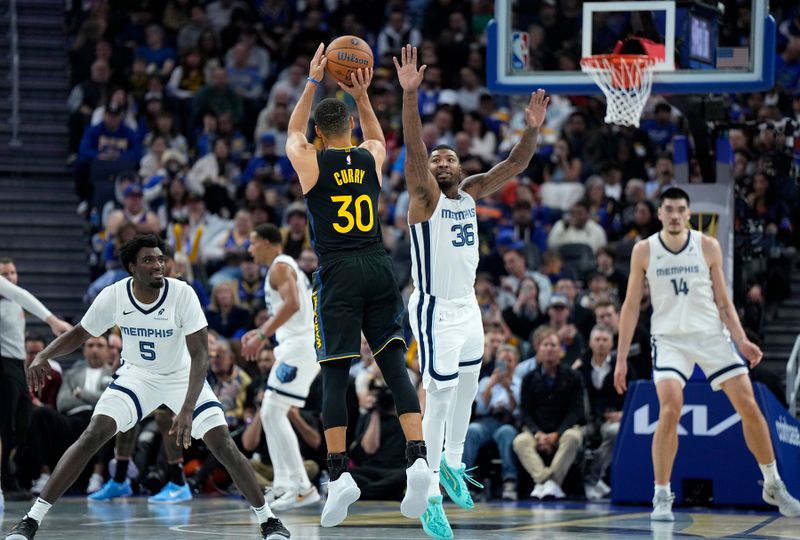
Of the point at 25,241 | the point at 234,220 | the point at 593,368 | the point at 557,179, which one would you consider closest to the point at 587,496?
the point at 593,368

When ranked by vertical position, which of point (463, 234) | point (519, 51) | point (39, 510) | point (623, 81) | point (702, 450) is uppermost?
point (519, 51)

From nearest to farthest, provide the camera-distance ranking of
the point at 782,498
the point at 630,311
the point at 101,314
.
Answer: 1. the point at 101,314
2. the point at 630,311
3. the point at 782,498

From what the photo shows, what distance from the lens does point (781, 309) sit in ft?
54.3

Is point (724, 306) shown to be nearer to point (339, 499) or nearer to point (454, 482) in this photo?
point (454, 482)

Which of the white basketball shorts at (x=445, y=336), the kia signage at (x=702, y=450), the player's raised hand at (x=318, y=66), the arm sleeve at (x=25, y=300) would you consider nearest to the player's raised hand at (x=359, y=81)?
the player's raised hand at (x=318, y=66)

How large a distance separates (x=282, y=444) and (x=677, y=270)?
12.6 feet

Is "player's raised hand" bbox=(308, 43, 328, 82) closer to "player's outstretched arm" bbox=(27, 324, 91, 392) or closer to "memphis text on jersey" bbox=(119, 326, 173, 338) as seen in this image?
"memphis text on jersey" bbox=(119, 326, 173, 338)

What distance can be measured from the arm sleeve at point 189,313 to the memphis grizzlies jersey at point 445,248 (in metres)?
1.55

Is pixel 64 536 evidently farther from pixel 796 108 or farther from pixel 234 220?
pixel 796 108

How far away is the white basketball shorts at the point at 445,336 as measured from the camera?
9008mm

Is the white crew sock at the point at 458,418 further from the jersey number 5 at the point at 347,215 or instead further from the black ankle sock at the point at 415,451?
the jersey number 5 at the point at 347,215

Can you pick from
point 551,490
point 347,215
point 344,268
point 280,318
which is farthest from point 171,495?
point 347,215

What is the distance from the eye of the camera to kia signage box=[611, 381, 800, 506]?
38.6ft

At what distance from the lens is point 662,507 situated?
10359 mm
